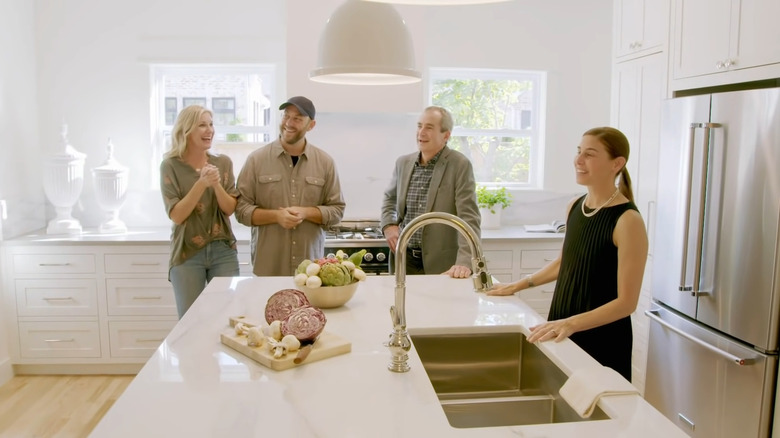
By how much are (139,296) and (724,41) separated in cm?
351

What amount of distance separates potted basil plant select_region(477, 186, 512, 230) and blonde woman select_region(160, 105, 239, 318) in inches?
81.0

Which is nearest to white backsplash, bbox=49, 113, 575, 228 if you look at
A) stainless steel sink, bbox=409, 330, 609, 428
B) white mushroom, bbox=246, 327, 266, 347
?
stainless steel sink, bbox=409, 330, 609, 428

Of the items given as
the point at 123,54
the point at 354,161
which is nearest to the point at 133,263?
the point at 123,54

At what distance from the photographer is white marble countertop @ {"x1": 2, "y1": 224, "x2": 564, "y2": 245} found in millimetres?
3988

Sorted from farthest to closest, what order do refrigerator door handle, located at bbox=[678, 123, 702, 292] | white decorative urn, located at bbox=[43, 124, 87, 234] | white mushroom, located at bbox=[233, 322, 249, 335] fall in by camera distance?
1. white decorative urn, located at bbox=[43, 124, 87, 234]
2. refrigerator door handle, located at bbox=[678, 123, 702, 292]
3. white mushroom, located at bbox=[233, 322, 249, 335]

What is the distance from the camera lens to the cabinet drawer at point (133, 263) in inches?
159

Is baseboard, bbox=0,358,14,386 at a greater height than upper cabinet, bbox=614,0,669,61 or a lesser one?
lesser

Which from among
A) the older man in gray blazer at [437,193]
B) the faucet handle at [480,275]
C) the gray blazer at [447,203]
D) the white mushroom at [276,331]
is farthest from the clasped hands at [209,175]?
the faucet handle at [480,275]

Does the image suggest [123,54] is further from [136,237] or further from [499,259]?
[499,259]

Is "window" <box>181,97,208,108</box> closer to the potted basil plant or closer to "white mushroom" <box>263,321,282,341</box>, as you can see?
the potted basil plant

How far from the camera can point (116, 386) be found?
3988mm

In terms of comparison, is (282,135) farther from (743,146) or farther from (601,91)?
(601,91)

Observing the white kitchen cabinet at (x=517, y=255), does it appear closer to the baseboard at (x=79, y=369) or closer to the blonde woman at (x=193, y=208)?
the blonde woman at (x=193, y=208)

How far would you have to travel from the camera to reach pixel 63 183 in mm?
4254
